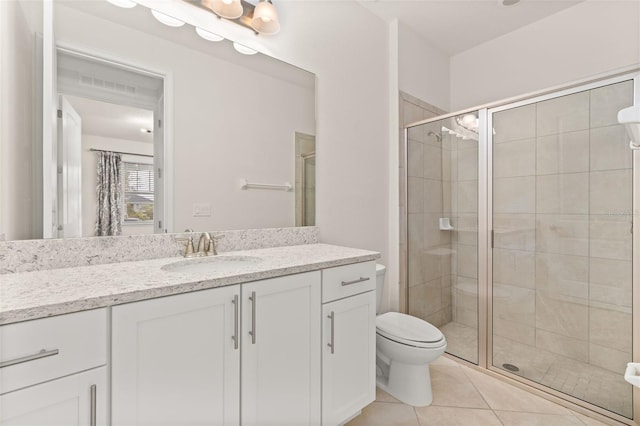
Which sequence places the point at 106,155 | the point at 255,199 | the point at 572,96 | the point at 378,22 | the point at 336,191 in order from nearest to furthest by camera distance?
the point at 106,155 → the point at 255,199 → the point at 572,96 → the point at 336,191 → the point at 378,22

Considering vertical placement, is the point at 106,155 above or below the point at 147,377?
above

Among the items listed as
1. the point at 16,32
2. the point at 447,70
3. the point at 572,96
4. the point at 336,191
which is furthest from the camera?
the point at 447,70

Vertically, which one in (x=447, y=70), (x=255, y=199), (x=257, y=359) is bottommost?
(x=257, y=359)

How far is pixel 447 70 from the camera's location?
2.90m

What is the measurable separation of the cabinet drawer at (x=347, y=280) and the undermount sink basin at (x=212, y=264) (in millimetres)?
319

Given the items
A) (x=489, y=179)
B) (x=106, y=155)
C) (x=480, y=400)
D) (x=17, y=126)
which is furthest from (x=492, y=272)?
(x=17, y=126)

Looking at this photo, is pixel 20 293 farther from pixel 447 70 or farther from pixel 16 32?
pixel 447 70

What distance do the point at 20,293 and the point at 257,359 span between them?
2.35ft

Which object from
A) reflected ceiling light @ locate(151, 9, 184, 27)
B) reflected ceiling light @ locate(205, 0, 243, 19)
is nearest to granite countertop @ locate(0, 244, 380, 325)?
reflected ceiling light @ locate(151, 9, 184, 27)

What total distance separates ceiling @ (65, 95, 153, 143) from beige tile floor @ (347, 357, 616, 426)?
5.76 ft

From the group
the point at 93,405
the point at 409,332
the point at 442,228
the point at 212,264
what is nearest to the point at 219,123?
the point at 212,264

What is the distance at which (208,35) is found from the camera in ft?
4.91

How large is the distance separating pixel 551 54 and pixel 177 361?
311 centimetres

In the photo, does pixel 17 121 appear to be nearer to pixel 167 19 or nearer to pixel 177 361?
pixel 167 19
